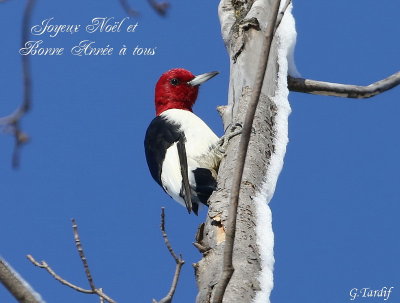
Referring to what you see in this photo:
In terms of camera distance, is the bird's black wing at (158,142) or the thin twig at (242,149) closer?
the thin twig at (242,149)

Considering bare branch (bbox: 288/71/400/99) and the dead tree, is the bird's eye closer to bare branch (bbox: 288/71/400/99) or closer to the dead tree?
the dead tree

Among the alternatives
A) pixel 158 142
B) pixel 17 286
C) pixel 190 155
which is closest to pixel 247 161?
pixel 190 155

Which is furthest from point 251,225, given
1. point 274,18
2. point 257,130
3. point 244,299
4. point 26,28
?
point 26,28

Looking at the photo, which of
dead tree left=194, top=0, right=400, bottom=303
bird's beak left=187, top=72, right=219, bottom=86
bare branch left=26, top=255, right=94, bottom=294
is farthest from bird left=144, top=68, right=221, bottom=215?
bare branch left=26, top=255, right=94, bottom=294

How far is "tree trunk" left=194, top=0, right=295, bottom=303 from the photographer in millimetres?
2504

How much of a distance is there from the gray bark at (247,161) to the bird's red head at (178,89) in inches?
51.9

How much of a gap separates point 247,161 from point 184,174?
1.22 metres

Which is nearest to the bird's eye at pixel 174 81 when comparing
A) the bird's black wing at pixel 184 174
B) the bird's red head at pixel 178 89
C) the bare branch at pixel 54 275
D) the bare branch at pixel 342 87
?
the bird's red head at pixel 178 89

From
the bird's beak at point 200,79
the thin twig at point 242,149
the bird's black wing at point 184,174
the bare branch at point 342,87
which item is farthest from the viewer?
the bird's beak at point 200,79

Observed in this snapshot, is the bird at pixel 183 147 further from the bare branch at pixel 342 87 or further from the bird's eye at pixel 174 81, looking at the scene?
the bare branch at pixel 342 87

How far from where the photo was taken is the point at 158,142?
4.80m

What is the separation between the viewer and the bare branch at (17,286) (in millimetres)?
1296

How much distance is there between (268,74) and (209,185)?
0.90 metres

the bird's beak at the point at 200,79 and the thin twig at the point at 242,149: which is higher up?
the bird's beak at the point at 200,79
